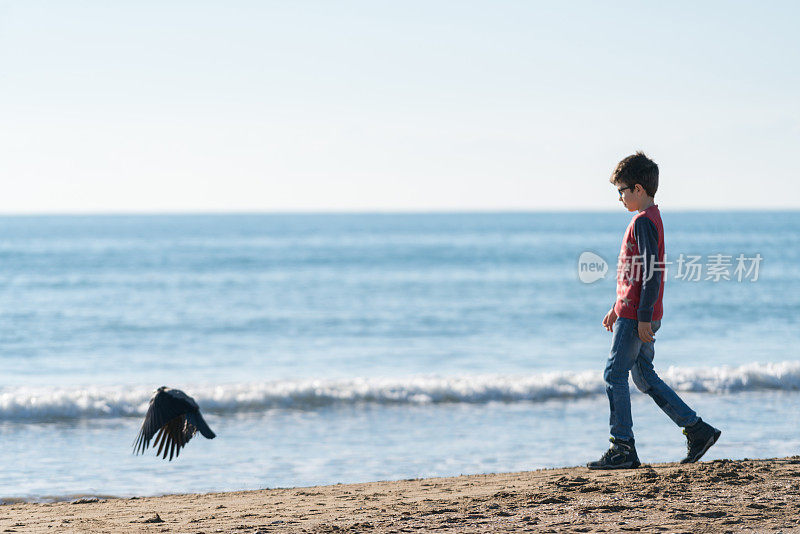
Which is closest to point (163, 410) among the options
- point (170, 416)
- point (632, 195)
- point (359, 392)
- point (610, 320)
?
point (170, 416)

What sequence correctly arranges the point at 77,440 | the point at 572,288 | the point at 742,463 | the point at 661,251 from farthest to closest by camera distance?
the point at 572,288 < the point at 77,440 < the point at 742,463 < the point at 661,251

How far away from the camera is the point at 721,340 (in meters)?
17.2

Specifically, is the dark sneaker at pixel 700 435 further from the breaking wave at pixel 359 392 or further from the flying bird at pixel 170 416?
the breaking wave at pixel 359 392

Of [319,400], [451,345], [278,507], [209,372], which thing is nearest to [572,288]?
[451,345]

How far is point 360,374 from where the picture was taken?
12.6 m

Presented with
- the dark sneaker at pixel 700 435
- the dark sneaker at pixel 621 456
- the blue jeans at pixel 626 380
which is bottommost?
the dark sneaker at pixel 621 456

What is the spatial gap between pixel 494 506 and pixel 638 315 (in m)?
1.40

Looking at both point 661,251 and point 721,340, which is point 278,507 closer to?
point 661,251

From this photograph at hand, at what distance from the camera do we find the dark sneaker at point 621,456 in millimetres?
5152

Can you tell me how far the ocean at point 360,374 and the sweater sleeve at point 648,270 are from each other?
2.40m

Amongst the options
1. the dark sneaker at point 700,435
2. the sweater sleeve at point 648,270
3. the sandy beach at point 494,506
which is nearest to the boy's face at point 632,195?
the sweater sleeve at point 648,270

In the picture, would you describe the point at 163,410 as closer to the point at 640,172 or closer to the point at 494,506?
the point at 494,506

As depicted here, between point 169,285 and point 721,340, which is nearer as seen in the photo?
point 721,340

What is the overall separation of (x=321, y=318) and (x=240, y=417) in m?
12.8
